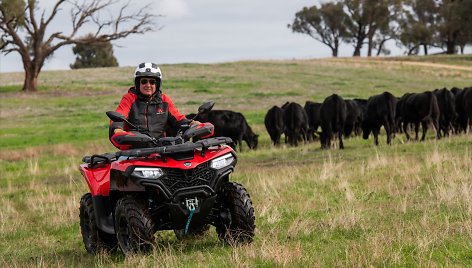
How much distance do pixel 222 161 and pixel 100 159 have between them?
162 centimetres

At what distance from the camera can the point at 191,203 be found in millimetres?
7316

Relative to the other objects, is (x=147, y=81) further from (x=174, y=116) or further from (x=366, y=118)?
(x=366, y=118)

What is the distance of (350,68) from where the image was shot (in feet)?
224

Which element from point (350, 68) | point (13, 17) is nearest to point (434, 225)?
point (13, 17)

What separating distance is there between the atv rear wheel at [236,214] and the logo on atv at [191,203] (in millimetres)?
536

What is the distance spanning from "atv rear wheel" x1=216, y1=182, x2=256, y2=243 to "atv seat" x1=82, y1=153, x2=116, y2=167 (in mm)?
1233

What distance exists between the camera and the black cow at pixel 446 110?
2408 cm

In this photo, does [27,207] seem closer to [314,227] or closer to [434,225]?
[314,227]

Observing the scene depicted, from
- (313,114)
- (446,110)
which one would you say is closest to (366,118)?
(446,110)

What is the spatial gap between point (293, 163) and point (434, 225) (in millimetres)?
9781

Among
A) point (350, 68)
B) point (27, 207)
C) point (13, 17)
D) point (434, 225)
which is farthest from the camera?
point (350, 68)

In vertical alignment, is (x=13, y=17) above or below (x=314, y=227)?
above

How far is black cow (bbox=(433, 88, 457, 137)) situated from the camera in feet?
79.0

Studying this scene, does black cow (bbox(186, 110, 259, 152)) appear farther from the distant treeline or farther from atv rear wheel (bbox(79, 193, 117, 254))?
the distant treeline
